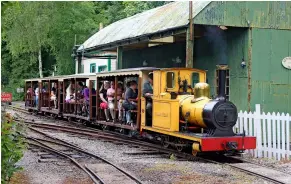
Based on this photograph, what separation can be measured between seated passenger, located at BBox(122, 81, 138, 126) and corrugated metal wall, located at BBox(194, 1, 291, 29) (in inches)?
111

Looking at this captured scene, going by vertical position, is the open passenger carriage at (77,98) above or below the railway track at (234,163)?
above

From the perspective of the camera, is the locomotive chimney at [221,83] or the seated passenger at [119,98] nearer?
the locomotive chimney at [221,83]

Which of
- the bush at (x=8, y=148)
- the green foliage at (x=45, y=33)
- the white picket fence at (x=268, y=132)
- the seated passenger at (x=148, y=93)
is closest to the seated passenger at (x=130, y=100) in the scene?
the seated passenger at (x=148, y=93)

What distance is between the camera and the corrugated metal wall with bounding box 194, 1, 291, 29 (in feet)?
46.7

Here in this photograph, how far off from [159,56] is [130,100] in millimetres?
7920

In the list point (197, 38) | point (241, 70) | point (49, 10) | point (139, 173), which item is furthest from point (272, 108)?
point (49, 10)

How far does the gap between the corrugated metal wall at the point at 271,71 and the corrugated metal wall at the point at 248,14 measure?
11.7 inches

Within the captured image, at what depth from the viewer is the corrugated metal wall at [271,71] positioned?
15.0 meters

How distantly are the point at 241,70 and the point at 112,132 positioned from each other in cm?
482

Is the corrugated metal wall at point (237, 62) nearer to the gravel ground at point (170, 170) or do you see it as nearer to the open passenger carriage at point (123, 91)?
the open passenger carriage at point (123, 91)

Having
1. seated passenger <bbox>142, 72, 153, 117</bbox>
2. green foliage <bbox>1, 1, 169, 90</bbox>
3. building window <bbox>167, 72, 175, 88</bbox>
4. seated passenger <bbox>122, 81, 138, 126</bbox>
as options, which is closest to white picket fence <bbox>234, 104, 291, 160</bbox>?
building window <bbox>167, 72, 175, 88</bbox>

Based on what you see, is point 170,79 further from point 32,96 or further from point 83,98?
point 32,96

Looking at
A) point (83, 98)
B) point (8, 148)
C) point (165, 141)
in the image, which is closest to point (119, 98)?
point (165, 141)

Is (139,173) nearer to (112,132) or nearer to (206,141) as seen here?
(206,141)
